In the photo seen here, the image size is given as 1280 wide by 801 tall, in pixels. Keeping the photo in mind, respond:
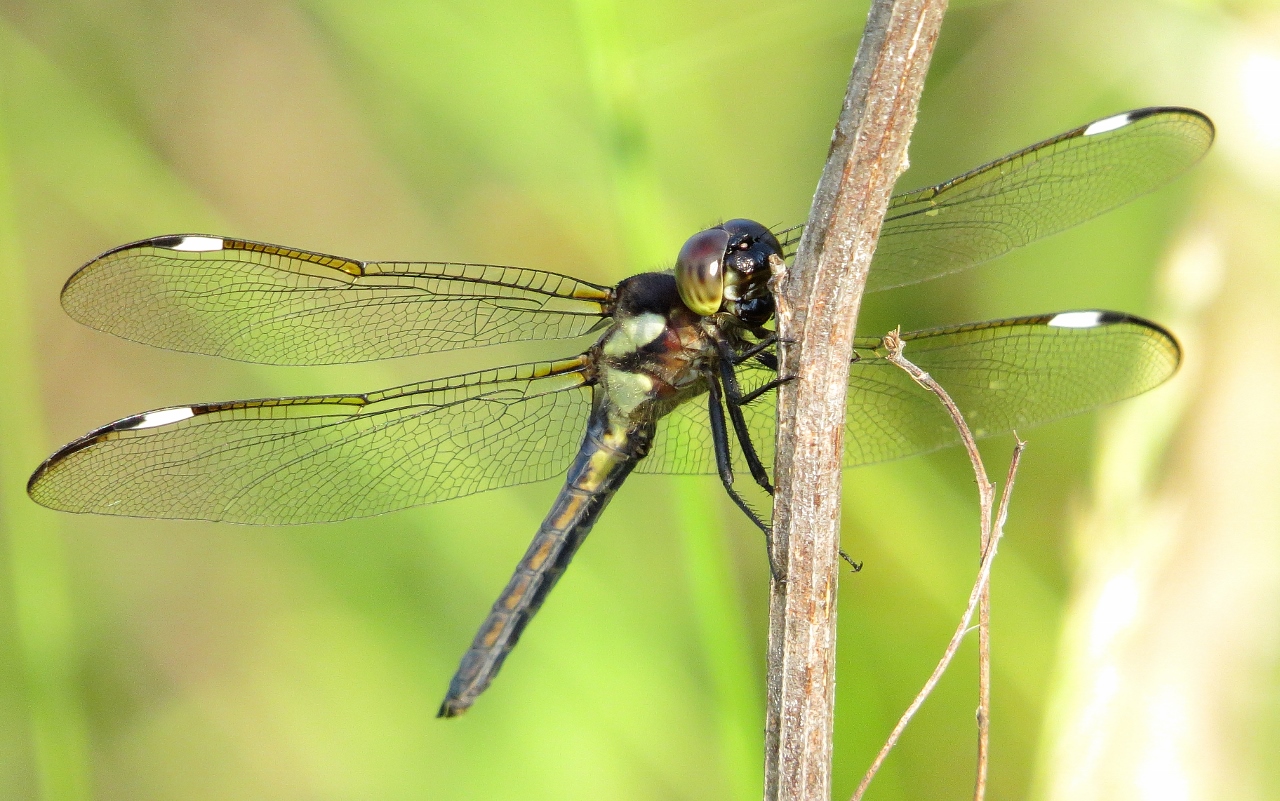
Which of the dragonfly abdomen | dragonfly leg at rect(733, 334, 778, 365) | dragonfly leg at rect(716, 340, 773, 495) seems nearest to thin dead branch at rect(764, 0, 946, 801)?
dragonfly leg at rect(733, 334, 778, 365)

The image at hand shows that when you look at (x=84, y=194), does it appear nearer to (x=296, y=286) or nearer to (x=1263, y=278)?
(x=296, y=286)

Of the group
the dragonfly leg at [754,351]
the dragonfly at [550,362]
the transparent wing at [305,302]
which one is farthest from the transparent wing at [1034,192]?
the transparent wing at [305,302]

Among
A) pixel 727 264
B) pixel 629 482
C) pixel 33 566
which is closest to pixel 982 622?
pixel 727 264

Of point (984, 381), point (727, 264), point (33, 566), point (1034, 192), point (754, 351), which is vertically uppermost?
point (1034, 192)

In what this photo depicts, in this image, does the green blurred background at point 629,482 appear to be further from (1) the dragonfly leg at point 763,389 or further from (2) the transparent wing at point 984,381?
(1) the dragonfly leg at point 763,389

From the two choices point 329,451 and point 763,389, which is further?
point 329,451

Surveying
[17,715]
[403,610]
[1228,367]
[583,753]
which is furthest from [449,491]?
[1228,367]

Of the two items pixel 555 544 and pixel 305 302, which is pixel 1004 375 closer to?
pixel 555 544
